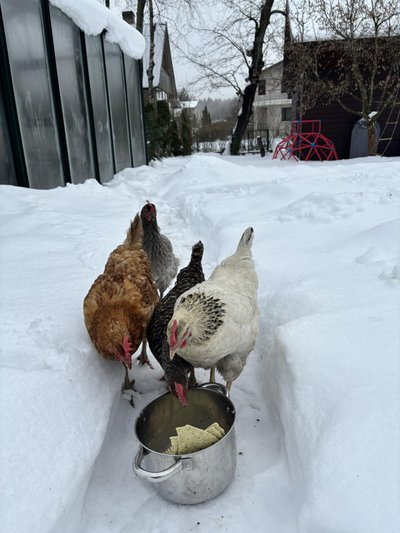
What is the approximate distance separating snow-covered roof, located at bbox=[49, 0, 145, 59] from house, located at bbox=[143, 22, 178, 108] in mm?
11101

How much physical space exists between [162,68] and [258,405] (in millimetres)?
27553

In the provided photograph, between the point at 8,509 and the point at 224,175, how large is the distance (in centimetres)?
732

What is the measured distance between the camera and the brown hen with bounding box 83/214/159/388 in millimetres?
1920

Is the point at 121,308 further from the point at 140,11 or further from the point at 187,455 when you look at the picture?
the point at 140,11

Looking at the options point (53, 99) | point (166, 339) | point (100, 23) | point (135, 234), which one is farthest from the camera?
point (100, 23)

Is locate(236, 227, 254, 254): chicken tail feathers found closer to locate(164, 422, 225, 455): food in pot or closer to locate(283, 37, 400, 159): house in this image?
locate(164, 422, 225, 455): food in pot

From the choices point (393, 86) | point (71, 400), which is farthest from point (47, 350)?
point (393, 86)

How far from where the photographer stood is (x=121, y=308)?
202cm

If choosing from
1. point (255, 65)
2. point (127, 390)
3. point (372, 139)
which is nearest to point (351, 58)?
point (372, 139)

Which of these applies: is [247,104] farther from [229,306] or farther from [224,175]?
[229,306]

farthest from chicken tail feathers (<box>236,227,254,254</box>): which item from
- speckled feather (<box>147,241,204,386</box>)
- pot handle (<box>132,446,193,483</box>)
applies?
pot handle (<box>132,446,193,483</box>)

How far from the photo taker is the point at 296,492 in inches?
58.0

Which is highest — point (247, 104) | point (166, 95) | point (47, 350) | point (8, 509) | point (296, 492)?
point (166, 95)

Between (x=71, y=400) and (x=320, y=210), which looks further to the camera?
(x=320, y=210)
